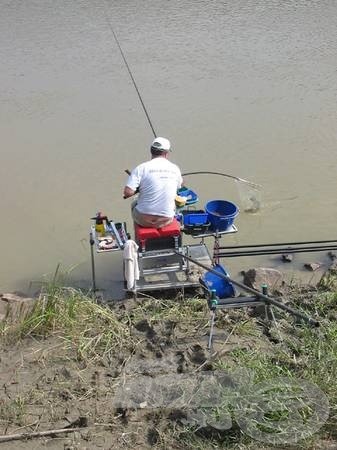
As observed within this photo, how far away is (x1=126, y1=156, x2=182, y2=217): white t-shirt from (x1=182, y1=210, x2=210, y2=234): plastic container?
315 millimetres

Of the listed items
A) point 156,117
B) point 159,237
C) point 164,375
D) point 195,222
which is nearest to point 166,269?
point 159,237

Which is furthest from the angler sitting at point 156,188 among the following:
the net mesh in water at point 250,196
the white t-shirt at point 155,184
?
the net mesh in water at point 250,196

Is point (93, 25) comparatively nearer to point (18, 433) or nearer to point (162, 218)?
point (162, 218)

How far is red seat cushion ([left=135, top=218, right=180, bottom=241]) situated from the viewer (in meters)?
5.32

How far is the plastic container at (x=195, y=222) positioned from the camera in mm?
5559

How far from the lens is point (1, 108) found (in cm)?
1037

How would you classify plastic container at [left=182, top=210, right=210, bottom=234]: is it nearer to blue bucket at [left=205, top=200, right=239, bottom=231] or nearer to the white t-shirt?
blue bucket at [left=205, top=200, right=239, bottom=231]

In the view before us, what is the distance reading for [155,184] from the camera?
532 cm

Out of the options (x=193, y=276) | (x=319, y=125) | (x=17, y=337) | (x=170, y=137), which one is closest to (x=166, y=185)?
(x=193, y=276)

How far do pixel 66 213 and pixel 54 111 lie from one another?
3.43 m

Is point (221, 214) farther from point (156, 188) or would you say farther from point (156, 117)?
point (156, 117)

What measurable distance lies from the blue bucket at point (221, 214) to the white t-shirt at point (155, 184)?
Answer: 445mm

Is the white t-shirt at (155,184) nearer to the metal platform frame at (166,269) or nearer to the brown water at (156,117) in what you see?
the metal platform frame at (166,269)

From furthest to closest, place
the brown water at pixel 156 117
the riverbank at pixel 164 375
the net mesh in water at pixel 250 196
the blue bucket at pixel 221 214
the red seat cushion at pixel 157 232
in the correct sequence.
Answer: the net mesh in water at pixel 250 196 < the brown water at pixel 156 117 < the blue bucket at pixel 221 214 < the red seat cushion at pixel 157 232 < the riverbank at pixel 164 375
